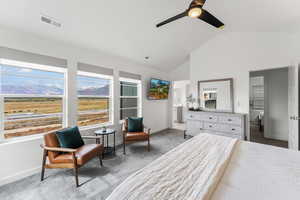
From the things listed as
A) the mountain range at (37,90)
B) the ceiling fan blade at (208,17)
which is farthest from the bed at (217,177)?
the mountain range at (37,90)

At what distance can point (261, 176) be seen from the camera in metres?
1.08

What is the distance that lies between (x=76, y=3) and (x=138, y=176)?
2536mm

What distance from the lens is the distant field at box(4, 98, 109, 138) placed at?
7.21ft

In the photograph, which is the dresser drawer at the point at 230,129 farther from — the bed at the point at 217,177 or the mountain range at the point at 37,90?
the mountain range at the point at 37,90

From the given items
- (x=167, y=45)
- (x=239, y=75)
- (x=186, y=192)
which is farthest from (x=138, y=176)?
(x=239, y=75)

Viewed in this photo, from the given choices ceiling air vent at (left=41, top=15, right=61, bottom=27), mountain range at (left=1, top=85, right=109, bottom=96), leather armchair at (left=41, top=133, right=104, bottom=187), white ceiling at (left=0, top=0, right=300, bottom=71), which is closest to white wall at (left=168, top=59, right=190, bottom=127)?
white ceiling at (left=0, top=0, right=300, bottom=71)

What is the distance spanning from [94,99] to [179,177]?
2942 mm

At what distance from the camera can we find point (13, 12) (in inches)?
73.7

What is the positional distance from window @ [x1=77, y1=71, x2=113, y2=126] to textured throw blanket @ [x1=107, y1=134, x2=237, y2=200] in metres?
2.53

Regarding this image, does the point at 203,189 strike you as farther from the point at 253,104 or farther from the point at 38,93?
the point at 253,104

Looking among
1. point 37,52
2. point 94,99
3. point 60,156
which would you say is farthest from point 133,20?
point 60,156

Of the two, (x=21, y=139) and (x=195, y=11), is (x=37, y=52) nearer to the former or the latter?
(x=21, y=139)

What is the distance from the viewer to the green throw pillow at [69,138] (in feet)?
7.08

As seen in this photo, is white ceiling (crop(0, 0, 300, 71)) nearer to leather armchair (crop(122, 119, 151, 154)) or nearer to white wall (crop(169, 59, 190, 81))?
white wall (crop(169, 59, 190, 81))
